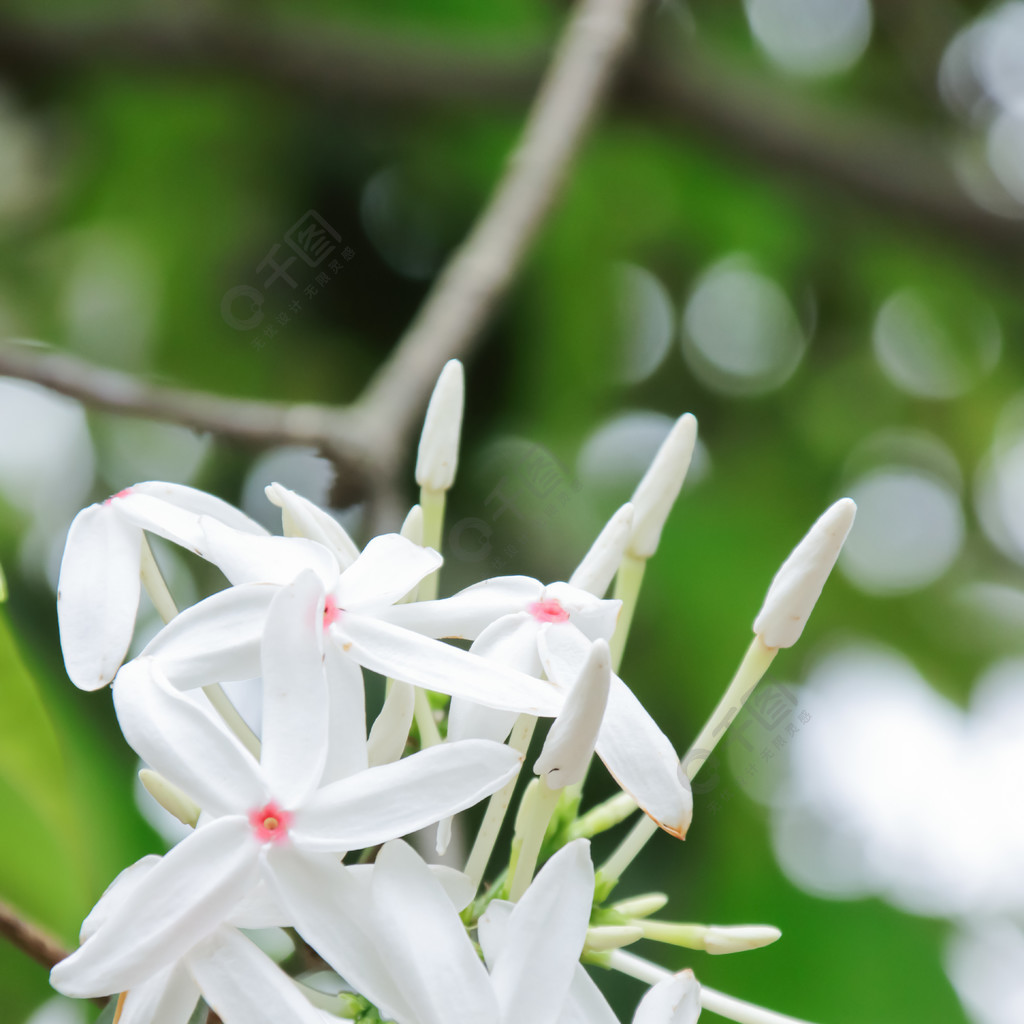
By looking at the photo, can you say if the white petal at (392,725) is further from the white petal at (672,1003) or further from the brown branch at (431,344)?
the brown branch at (431,344)

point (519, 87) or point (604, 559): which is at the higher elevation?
point (519, 87)

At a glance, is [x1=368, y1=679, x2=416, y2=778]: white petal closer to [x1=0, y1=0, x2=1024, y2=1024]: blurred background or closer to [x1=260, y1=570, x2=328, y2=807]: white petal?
[x1=260, y1=570, x2=328, y2=807]: white petal

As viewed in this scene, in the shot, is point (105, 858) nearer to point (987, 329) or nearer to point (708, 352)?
point (708, 352)

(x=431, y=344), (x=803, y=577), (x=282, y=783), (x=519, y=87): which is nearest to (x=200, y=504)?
(x=282, y=783)

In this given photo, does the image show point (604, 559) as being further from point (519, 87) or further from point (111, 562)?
point (519, 87)

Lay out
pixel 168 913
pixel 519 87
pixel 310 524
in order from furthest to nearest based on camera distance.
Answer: pixel 519 87 → pixel 310 524 → pixel 168 913

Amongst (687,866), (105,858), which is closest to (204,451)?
(105,858)

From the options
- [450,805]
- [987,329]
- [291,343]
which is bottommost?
[291,343]
